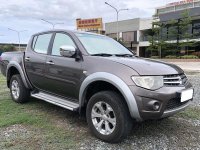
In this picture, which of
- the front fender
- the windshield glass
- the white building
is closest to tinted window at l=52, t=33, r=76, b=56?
the windshield glass

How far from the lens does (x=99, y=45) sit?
507cm

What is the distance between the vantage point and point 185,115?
5465 millimetres

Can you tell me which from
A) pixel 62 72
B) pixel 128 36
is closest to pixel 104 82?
pixel 62 72

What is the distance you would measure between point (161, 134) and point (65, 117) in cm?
188

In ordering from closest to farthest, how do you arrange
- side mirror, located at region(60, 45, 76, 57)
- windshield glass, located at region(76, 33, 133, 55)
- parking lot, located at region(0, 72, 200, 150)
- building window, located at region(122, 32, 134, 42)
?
1. parking lot, located at region(0, 72, 200, 150)
2. side mirror, located at region(60, 45, 76, 57)
3. windshield glass, located at region(76, 33, 133, 55)
4. building window, located at region(122, 32, 134, 42)

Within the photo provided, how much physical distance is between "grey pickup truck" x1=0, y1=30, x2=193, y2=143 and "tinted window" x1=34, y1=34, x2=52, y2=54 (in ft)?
0.09

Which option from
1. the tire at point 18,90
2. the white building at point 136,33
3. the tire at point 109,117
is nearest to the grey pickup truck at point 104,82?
the tire at point 109,117

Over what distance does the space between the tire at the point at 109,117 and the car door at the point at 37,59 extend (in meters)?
1.60

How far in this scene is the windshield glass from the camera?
4785 mm

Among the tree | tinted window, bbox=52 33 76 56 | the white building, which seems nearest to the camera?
tinted window, bbox=52 33 76 56

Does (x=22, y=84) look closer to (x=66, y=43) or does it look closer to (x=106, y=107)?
(x=66, y=43)

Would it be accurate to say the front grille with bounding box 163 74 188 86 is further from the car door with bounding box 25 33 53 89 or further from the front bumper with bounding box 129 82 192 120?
the car door with bounding box 25 33 53 89

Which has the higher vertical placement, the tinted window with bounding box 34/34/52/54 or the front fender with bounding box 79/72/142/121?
the tinted window with bounding box 34/34/52/54

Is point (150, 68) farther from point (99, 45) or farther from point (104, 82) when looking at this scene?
point (99, 45)
